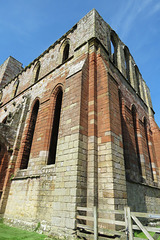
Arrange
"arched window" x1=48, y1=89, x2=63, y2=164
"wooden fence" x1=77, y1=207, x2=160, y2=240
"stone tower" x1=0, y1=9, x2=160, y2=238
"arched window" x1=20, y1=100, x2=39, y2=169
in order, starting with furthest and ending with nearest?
1. "arched window" x1=20, y1=100, x2=39, y2=169
2. "arched window" x1=48, y1=89, x2=63, y2=164
3. "stone tower" x1=0, y1=9, x2=160, y2=238
4. "wooden fence" x1=77, y1=207, x2=160, y2=240

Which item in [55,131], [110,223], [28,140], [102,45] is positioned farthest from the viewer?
[28,140]

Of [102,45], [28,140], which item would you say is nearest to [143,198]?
[28,140]

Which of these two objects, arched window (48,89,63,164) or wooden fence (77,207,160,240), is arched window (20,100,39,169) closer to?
arched window (48,89,63,164)

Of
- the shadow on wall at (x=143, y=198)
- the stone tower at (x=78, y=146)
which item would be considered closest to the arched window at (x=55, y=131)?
the stone tower at (x=78, y=146)

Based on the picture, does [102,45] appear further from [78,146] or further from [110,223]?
[110,223]

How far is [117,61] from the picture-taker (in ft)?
34.3

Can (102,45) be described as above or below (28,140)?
above

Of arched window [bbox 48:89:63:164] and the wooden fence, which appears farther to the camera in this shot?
arched window [bbox 48:89:63:164]

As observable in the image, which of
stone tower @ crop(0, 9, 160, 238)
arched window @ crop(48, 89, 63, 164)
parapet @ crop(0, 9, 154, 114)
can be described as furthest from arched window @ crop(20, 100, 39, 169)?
parapet @ crop(0, 9, 154, 114)

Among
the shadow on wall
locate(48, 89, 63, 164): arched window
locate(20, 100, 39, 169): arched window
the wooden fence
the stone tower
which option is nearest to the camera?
the wooden fence

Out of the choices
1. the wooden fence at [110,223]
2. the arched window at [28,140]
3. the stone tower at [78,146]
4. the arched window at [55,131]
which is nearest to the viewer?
the wooden fence at [110,223]

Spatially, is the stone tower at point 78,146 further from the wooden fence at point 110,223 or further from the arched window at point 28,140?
the wooden fence at point 110,223

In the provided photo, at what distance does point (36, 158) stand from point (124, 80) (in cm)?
709

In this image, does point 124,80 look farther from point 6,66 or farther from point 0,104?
point 6,66
